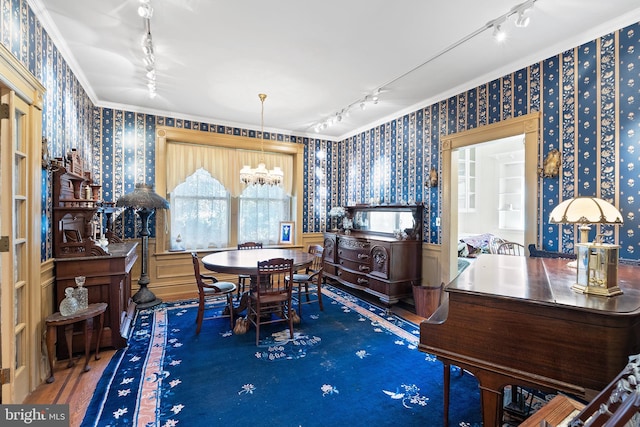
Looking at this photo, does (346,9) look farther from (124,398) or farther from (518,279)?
→ (124,398)

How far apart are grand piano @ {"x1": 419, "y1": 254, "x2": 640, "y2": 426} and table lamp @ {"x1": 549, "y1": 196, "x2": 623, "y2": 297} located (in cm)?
6

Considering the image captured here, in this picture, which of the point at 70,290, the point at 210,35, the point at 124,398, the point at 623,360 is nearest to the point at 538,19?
the point at 623,360

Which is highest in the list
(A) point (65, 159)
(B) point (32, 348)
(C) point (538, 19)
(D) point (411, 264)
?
(C) point (538, 19)

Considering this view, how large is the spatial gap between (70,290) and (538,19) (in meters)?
4.72

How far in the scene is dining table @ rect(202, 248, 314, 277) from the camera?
3.22 meters

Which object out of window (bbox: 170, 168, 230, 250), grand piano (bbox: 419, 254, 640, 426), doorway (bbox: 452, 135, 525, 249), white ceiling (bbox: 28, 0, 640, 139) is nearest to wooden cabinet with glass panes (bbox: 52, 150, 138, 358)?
white ceiling (bbox: 28, 0, 640, 139)

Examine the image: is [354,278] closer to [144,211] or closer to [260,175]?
[260,175]

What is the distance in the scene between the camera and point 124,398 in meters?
2.18

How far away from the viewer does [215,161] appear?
5246 mm

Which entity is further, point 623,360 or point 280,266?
point 280,266
